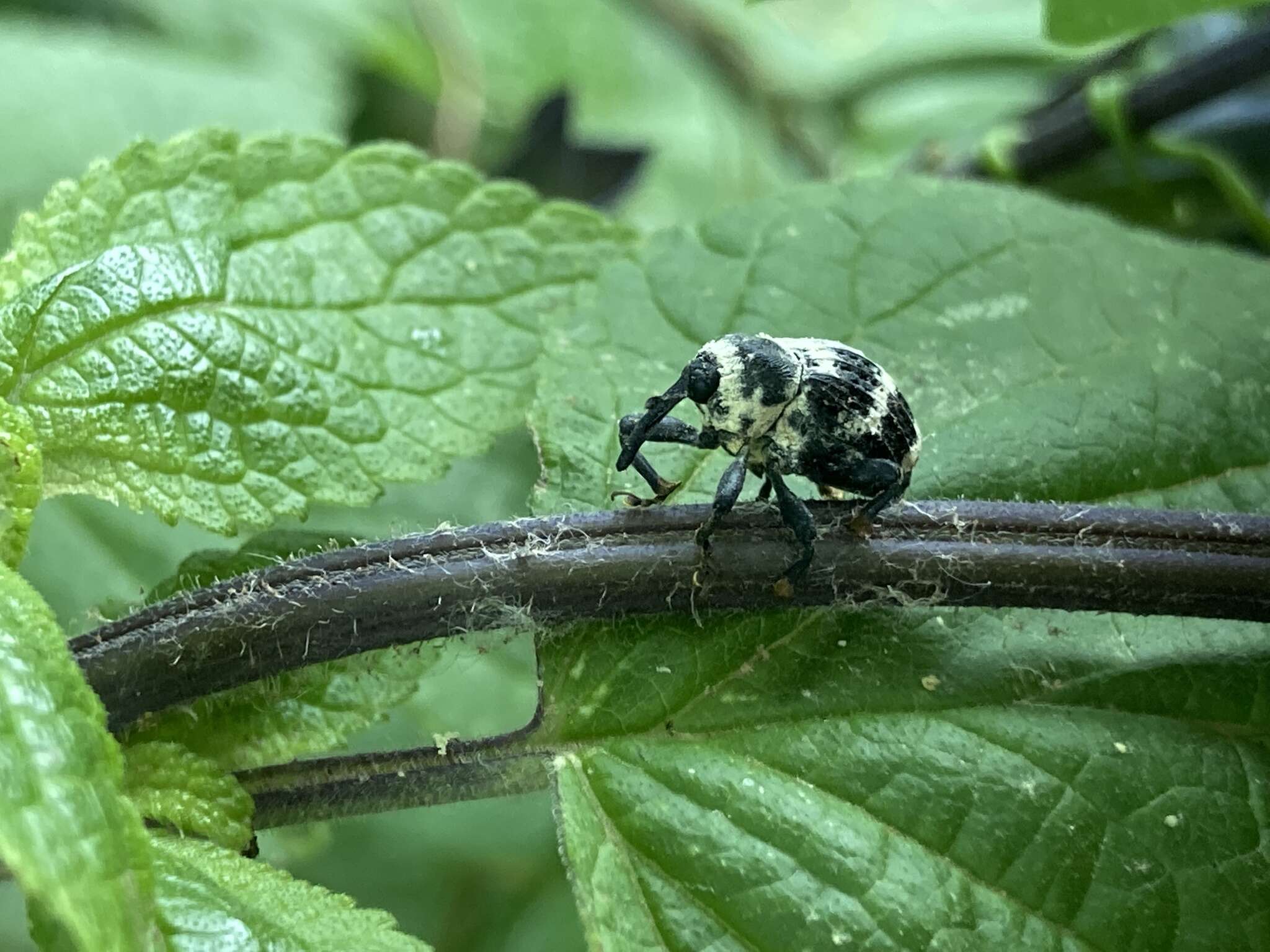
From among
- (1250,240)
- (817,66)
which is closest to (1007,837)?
(1250,240)

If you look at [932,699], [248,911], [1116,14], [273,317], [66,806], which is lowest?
[248,911]

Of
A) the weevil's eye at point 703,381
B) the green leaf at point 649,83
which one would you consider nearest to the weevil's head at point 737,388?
the weevil's eye at point 703,381

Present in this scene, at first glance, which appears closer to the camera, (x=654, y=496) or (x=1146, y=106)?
(x=654, y=496)

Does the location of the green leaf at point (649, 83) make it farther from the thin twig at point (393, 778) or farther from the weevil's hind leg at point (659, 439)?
the thin twig at point (393, 778)

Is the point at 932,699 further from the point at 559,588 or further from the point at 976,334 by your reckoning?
the point at 976,334

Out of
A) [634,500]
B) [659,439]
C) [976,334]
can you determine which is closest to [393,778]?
[634,500]

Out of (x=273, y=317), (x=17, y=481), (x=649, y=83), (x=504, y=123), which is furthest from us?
(x=649, y=83)
